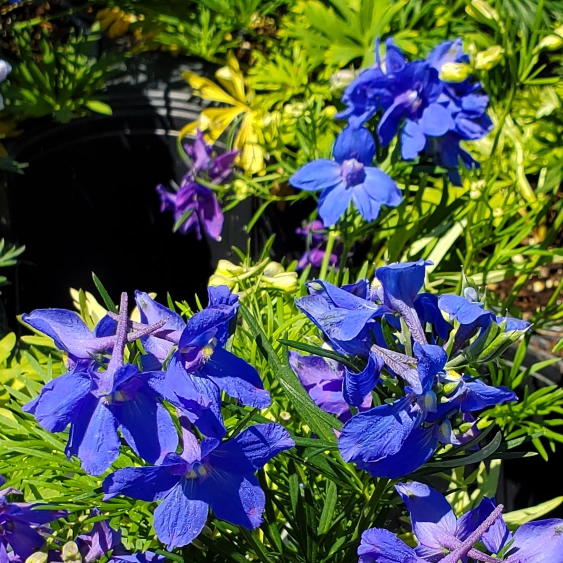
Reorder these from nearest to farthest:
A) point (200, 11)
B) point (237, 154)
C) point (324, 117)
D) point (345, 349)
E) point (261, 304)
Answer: point (345, 349) < point (261, 304) < point (324, 117) < point (237, 154) < point (200, 11)

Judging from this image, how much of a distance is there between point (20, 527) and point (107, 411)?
17 cm

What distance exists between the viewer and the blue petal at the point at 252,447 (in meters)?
0.36

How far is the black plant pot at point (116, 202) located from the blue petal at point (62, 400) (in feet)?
2.51

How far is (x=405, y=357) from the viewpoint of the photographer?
34cm

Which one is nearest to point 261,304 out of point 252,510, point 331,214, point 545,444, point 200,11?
point 331,214

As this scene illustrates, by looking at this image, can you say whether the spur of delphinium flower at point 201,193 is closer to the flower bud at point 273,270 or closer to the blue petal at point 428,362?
the flower bud at point 273,270

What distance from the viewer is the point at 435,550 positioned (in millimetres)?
376

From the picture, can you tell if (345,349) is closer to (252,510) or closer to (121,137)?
(252,510)

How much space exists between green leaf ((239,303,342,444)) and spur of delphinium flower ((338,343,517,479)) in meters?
0.06

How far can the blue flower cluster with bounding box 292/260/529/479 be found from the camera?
329 millimetres

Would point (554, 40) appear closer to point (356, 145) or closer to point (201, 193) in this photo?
point (356, 145)

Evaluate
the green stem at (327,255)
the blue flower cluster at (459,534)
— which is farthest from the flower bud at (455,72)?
the blue flower cluster at (459,534)

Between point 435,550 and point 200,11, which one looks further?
point 200,11

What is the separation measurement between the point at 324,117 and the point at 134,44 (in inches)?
20.0
